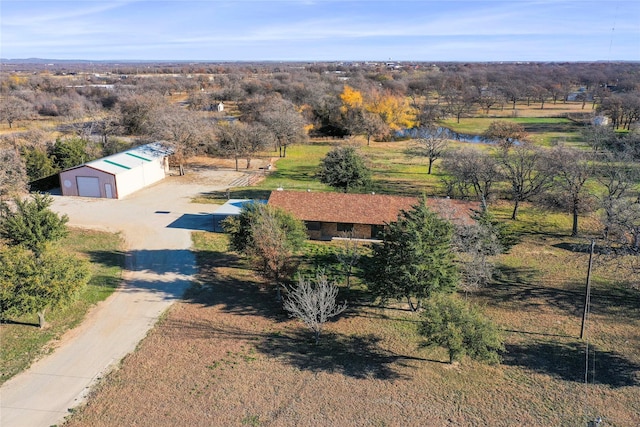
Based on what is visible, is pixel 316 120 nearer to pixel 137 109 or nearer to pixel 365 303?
pixel 137 109

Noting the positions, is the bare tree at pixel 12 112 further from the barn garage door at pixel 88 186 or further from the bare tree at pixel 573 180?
the bare tree at pixel 573 180

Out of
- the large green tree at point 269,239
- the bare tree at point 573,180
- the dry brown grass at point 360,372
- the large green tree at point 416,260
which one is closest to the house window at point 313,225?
the large green tree at point 269,239

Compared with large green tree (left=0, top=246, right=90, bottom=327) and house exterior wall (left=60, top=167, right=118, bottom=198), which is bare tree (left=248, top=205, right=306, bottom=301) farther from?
house exterior wall (left=60, top=167, right=118, bottom=198)

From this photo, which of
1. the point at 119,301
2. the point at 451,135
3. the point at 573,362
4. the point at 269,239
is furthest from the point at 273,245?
the point at 451,135

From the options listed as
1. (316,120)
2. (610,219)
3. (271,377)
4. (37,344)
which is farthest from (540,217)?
(316,120)

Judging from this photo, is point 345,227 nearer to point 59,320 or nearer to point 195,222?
point 195,222

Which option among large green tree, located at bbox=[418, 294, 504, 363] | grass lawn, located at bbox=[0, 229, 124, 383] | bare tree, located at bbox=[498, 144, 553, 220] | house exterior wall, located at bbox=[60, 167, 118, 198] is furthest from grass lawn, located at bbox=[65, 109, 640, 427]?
house exterior wall, located at bbox=[60, 167, 118, 198]

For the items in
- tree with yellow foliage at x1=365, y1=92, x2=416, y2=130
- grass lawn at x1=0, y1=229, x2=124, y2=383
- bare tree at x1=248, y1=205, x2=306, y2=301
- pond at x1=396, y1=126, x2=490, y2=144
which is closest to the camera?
grass lawn at x1=0, y1=229, x2=124, y2=383
